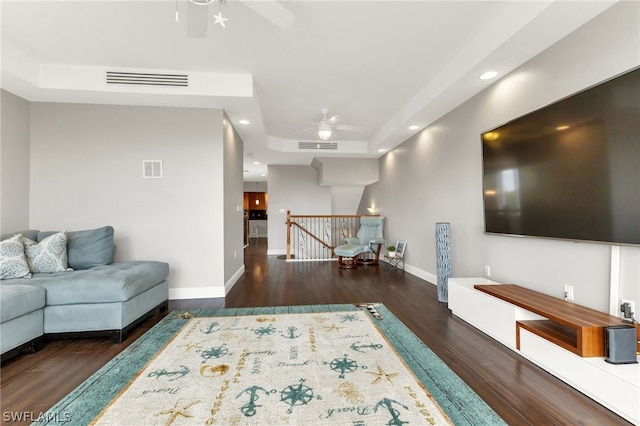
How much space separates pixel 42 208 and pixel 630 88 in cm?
592

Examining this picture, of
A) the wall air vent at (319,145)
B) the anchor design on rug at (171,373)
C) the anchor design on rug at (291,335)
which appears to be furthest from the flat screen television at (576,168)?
the wall air vent at (319,145)

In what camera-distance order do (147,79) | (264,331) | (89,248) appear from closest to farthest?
(264,331)
(89,248)
(147,79)

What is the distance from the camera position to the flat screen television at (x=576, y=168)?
178 cm

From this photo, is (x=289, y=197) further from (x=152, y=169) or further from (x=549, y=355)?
(x=549, y=355)

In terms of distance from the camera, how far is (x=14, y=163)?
333 centimetres

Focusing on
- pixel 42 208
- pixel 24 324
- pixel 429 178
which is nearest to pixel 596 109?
pixel 429 178

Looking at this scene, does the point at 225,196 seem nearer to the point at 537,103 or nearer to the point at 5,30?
the point at 5,30

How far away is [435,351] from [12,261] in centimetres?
393

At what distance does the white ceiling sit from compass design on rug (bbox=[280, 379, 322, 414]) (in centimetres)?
255

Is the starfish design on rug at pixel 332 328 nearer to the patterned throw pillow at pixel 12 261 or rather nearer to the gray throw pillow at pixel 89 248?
the gray throw pillow at pixel 89 248

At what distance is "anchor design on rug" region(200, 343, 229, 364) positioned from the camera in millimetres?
2192

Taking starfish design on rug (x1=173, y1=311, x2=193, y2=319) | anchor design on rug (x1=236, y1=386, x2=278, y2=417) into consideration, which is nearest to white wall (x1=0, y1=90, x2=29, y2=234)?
starfish design on rug (x1=173, y1=311, x2=193, y2=319)

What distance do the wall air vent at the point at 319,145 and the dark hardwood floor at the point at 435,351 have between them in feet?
11.8


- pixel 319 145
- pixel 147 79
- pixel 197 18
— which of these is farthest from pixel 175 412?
pixel 319 145
